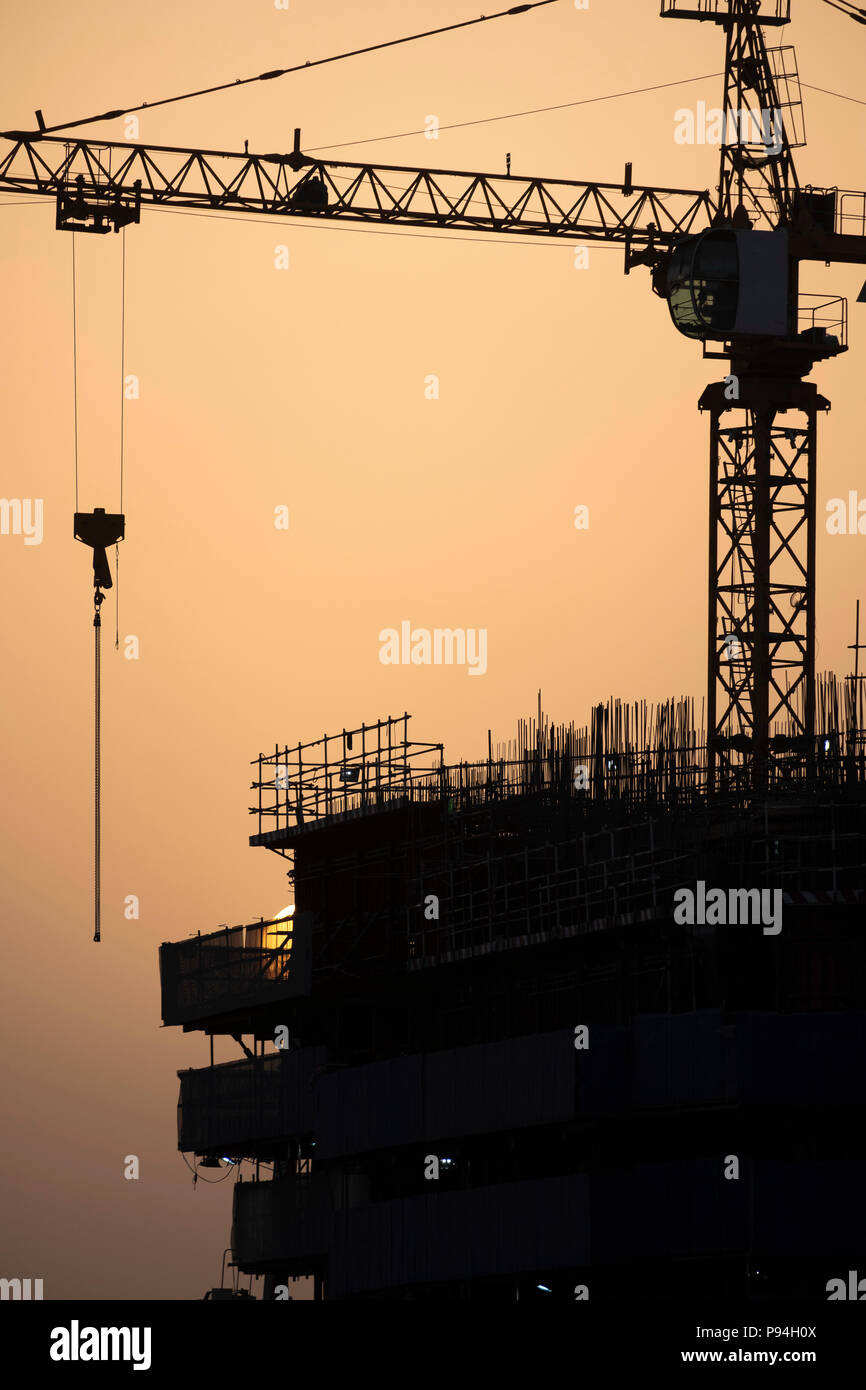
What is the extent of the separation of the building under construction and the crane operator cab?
1762cm

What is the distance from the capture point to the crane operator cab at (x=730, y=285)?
4683 inches

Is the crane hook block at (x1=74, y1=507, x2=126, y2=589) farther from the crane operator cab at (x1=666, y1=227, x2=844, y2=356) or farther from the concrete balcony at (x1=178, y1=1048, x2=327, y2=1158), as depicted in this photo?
the crane operator cab at (x1=666, y1=227, x2=844, y2=356)

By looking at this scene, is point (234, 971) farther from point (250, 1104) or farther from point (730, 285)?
point (730, 285)

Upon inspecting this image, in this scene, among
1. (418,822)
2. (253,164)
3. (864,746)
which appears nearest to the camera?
(864,746)

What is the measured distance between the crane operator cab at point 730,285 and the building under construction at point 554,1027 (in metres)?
17.6

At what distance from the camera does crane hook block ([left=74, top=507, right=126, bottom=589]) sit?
91.7m

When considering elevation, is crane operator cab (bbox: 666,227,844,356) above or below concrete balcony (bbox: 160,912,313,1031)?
above

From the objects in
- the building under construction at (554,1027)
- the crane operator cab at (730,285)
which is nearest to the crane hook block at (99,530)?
the building under construction at (554,1027)

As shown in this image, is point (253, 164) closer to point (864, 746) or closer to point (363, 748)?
point (363, 748)

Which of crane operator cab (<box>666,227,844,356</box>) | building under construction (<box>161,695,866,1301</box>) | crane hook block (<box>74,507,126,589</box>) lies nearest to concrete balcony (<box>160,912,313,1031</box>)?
building under construction (<box>161,695,866,1301</box>)

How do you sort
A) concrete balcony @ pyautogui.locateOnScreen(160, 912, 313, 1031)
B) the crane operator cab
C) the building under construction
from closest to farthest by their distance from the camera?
the building under construction
concrete balcony @ pyautogui.locateOnScreen(160, 912, 313, 1031)
the crane operator cab
